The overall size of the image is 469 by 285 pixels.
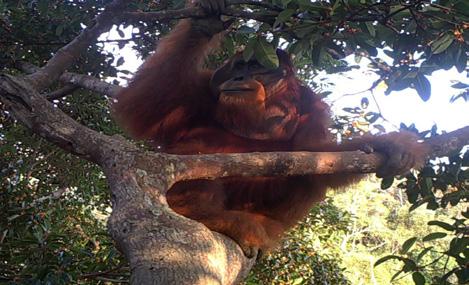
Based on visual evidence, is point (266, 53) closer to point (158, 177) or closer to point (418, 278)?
point (158, 177)

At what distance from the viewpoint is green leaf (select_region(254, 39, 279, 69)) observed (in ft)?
9.05

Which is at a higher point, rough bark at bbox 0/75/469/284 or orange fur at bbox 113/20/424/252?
rough bark at bbox 0/75/469/284

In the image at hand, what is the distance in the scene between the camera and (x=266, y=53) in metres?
2.76

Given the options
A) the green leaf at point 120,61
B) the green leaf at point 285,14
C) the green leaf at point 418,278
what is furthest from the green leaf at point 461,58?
the green leaf at point 120,61

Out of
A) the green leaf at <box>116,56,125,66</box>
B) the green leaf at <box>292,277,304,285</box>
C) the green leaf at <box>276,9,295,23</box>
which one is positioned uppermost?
the green leaf at <box>276,9,295,23</box>

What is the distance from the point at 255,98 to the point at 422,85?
1.01 metres

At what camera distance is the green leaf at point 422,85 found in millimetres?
3080

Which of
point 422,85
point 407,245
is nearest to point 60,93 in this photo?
point 422,85

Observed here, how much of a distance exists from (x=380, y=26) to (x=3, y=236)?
2734 millimetres

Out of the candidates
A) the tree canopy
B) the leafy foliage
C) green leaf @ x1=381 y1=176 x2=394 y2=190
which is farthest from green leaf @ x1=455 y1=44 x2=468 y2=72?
the leafy foliage

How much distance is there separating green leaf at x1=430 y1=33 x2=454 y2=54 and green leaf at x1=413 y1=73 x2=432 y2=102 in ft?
1.03

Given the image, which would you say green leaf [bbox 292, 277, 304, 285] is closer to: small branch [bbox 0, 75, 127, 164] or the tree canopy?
the tree canopy

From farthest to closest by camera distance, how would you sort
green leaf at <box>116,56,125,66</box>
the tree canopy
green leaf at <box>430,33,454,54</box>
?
green leaf at <box>116,56,125,66</box>
green leaf at <box>430,33,454,54</box>
the tree canopy

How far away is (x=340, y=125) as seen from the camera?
4.22 meters
